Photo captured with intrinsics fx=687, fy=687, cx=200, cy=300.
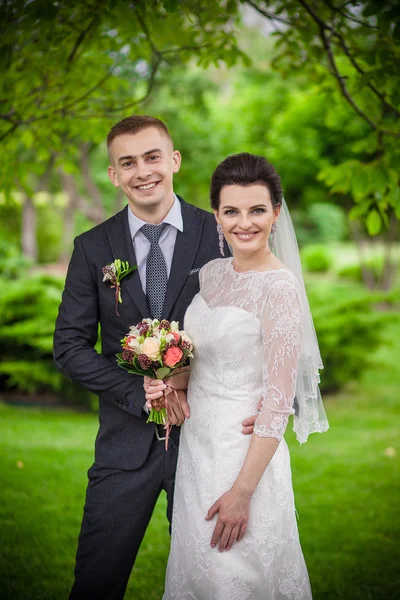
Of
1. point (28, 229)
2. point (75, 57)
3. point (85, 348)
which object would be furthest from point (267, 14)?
point (28, 229)

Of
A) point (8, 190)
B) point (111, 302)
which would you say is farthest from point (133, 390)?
point (8, 190)

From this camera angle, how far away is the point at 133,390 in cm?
306

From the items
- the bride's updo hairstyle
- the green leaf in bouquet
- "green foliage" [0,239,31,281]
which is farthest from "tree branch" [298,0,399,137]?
"green foliage" [0,239,31,281]

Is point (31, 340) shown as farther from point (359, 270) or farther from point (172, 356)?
point (359, 270)

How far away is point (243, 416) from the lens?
9.16 feet

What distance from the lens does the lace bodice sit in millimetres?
2598

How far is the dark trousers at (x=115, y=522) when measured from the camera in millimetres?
3125

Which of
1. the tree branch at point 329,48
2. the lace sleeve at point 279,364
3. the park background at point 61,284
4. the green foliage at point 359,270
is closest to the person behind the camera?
the lace sleeve at point 279,364

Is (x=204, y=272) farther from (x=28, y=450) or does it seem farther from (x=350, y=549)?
(x=28, y=450)

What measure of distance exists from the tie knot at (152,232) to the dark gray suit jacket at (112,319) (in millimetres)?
90

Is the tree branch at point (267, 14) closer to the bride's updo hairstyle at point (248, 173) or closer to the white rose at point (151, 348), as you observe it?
the bride's updo hairstyle at point (248, 173)

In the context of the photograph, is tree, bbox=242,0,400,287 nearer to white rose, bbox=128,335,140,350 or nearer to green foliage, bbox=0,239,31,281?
white rose, bbox=128,335,140,350

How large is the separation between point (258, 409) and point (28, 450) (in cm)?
489

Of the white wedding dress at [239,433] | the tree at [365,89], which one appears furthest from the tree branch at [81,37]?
the white wedding dress at [239,433]
